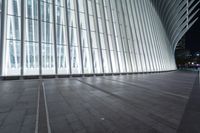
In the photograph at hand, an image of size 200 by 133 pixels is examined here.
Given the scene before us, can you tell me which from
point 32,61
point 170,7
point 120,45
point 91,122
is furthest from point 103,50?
point 170,7

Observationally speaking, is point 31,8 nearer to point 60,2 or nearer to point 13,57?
point 60,2

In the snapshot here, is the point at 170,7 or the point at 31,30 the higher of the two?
the point at 170,7

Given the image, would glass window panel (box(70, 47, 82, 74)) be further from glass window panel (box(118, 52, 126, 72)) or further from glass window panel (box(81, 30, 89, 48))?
glass window panel (box(118, 52, 126, 72))

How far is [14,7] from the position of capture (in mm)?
10250

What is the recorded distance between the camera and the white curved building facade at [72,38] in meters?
10.0

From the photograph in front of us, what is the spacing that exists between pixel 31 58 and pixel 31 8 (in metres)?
4.16

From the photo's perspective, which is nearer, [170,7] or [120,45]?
[120,45]

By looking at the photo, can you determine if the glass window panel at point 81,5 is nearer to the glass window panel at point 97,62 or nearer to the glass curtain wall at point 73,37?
the glass curtain wall at point 73,37

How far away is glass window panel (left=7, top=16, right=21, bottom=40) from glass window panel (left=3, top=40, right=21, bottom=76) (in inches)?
17.3

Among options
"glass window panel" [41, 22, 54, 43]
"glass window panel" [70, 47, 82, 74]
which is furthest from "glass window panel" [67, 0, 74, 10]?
"glass window panel" [70, 47, 82, 74]

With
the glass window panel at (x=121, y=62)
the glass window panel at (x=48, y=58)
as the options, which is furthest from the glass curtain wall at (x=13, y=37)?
the glass window panel at (x=121, y=62)

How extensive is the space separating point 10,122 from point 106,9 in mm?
15583

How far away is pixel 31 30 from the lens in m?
10.9

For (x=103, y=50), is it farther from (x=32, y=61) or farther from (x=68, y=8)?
(x=32, y=61)
